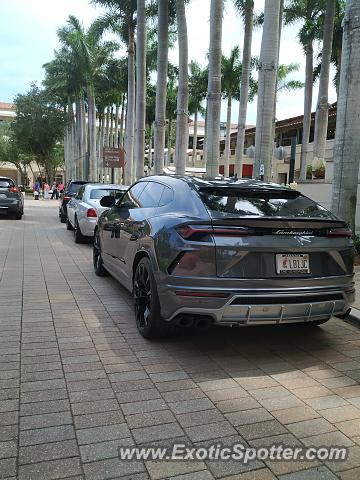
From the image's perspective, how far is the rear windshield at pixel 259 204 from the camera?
4.21 meters

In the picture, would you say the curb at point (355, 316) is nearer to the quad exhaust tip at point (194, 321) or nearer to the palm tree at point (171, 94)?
the quad exhaust tip at point (194, 321)

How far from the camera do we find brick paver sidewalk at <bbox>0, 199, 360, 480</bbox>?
2670 millimetres

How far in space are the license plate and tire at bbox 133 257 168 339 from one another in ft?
3.80

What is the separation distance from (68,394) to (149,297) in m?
1.38

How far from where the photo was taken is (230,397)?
3510mm

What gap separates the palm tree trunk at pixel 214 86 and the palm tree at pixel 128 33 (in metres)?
8.67

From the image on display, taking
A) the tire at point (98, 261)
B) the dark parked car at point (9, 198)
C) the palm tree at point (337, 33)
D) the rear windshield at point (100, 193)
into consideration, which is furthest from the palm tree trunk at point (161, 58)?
the tire at point (98, 261)

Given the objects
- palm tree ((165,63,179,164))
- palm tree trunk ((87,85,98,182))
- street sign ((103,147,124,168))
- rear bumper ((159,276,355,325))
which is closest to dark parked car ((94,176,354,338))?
rear bumper ((159,276,355,325))

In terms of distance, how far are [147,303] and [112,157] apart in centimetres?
1944

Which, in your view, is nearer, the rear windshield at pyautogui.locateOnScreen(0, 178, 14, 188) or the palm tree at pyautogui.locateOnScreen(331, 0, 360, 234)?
the palm tree at pyautogui.locateOnScreen(331, 0, 360, 234)

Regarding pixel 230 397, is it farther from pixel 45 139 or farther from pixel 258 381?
pixel 45 139

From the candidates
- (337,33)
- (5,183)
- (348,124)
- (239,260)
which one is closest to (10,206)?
(5,183)

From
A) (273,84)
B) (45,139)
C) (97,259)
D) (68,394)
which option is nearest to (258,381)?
(68,394)

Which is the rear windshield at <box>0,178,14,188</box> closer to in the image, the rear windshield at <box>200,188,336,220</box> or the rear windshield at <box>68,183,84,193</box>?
the rear windshield at <box>68,183,84,193</box>
